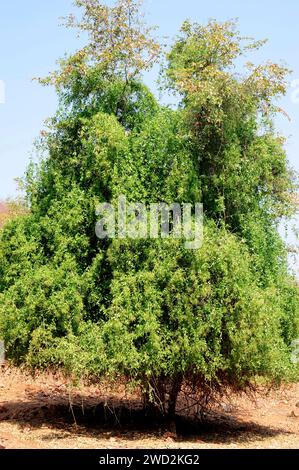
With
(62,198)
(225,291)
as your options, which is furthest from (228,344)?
(62,198)

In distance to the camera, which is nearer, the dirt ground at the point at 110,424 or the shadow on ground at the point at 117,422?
the dirt ground at the point at 110,424

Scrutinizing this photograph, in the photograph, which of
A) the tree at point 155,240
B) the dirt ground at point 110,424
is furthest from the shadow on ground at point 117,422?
the tree at point 155,240

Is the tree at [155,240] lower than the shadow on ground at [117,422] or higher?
higher

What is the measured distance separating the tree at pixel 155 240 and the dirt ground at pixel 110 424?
1050 mm

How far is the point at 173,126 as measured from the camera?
14742 millimetres

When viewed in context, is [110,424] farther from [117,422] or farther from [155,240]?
[155,240]

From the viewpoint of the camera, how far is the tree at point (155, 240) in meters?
12.8

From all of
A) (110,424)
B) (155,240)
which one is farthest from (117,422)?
(155,240)

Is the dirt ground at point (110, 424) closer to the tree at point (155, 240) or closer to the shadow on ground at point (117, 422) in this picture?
the shadow on ground at point (117, 422)

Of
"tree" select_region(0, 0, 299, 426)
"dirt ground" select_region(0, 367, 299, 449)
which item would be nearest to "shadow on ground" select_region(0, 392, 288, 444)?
"dirt ground" select_region(0, 367, 299, 449)

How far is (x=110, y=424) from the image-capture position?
51.4 feet

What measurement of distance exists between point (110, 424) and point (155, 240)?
5.17 meters

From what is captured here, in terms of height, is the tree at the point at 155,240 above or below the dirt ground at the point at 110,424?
above

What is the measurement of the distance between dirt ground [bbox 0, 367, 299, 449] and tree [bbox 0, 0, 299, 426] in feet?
3.44
